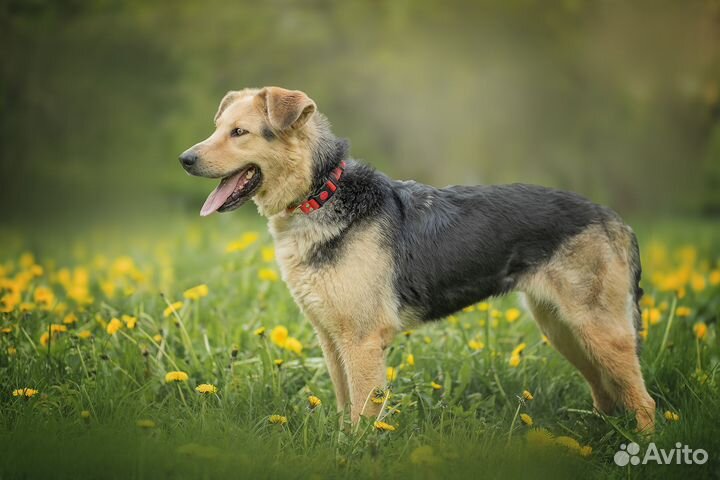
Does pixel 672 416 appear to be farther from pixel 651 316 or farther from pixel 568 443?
pixel 651 316

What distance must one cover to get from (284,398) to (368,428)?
85 centimetres

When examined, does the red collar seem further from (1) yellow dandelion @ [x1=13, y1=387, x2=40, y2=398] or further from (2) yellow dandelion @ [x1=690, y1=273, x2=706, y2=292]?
(2) yellow dandelion @ [x1=690, y1=273, x2=706, y2=292]

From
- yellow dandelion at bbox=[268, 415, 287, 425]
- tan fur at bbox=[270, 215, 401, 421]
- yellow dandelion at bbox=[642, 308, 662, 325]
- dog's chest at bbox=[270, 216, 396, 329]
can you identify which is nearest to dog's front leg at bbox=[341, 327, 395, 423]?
tan fur at bbox=[270, 215, 401, 421]

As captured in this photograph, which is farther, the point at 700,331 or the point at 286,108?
the point at 700,331

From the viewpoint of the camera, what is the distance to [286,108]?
4.11 metres

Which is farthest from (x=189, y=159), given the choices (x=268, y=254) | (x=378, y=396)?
(x=268, y=254)

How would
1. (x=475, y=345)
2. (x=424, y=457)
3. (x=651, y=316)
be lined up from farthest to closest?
(x=651, y=316) < (x=475, y=345) < (x=424, y=457)

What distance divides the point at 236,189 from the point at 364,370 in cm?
131

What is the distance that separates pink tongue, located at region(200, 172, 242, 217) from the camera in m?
4.10

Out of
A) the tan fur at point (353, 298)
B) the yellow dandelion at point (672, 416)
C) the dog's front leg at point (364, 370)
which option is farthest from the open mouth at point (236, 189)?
the yellow dandelion at point (672, 416)

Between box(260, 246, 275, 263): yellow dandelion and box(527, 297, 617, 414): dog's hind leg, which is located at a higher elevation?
box(260, 246, 275, 263): yellow dandelion

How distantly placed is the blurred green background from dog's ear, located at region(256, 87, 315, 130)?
1032 centimetres

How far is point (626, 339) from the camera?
442cm

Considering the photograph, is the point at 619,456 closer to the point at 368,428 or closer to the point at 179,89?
the point at 368,428
